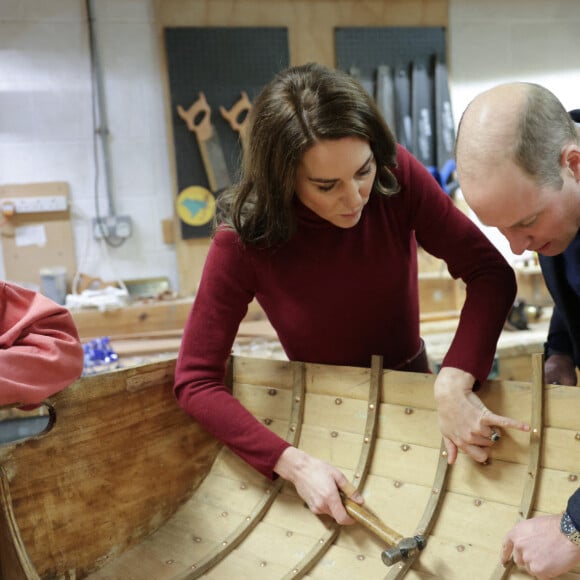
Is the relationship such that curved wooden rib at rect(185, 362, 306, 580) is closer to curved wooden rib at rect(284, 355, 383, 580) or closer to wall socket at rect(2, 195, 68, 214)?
curved wooden rib at rect(284, 355, 383, 580)

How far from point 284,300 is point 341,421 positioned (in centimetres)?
46

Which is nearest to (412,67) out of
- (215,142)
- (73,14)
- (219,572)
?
(215,142)

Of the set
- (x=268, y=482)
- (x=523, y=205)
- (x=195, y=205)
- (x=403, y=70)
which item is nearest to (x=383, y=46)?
(x=403, y=70)

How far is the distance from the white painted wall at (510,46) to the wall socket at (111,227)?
2.55 meters

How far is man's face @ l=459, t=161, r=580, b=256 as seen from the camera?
1.36 metres

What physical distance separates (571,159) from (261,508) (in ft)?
4.51

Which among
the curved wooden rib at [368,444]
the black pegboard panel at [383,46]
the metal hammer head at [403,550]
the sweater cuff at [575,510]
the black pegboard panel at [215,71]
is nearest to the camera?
the sweater cuff at [575,510]

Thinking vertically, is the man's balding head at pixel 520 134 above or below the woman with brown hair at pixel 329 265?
above

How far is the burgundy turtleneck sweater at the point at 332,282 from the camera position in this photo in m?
1.85

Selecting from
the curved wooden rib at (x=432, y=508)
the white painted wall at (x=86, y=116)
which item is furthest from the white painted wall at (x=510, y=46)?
the curved wooden rib at (x=432, y=508)

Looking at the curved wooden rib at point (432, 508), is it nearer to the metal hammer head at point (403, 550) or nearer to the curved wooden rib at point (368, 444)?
the metal hammer head at point (403, 550)

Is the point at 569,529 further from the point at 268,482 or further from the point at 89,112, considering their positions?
the point at 89,112

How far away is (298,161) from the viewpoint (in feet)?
5.38

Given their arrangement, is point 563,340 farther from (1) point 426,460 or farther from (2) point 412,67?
(2) point 412,67
